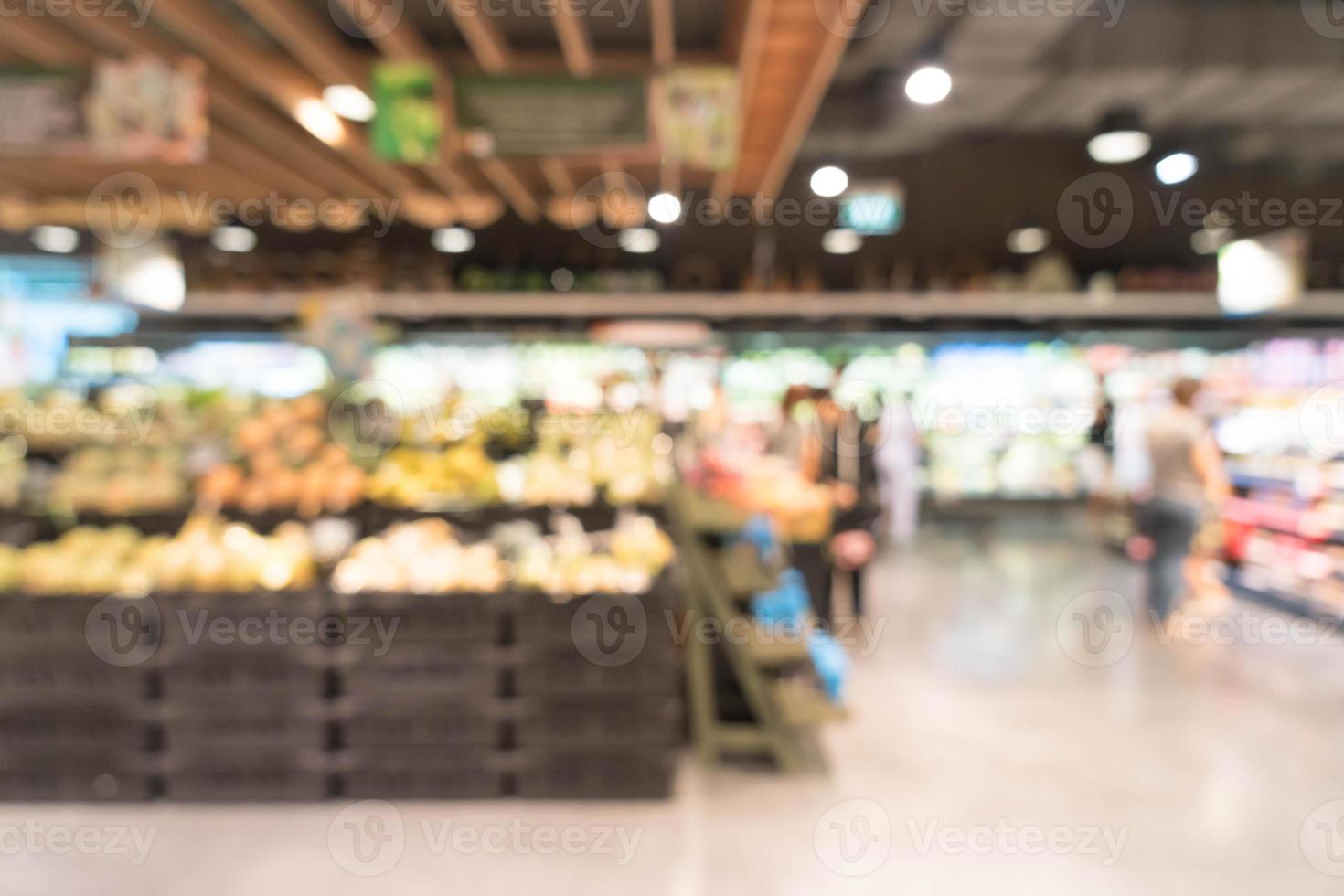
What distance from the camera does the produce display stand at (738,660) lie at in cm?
396

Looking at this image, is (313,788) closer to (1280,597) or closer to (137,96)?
(137,96)

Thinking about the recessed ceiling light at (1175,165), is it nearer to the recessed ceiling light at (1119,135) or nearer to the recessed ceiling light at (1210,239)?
the recessed ceiling light at (1119,135)

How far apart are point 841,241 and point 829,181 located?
0.74 meters

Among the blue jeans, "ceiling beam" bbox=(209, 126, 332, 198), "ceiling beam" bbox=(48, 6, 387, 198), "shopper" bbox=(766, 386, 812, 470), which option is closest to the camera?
"ceiling beam" bbox=(48, 6, 387, 198)

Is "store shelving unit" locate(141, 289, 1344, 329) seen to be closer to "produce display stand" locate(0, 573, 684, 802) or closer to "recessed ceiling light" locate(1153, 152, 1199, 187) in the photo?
"recessed ceiling light" locate(1153, 152, 1199, 187)

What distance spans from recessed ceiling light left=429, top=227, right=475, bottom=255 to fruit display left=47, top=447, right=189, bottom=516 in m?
6.18

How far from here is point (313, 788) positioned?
364cm

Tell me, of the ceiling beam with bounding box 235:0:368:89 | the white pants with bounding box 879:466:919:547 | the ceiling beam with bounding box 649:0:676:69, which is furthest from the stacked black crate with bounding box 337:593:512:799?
the white pants with bounding box 879:466:919:547

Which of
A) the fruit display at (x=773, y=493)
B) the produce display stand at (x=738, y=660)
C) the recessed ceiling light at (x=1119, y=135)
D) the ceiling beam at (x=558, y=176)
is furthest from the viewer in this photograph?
the recessed ceiling light at (x=1119, y=135)

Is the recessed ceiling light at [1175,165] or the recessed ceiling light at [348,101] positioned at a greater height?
the recessed ceiling light at [1175,165]

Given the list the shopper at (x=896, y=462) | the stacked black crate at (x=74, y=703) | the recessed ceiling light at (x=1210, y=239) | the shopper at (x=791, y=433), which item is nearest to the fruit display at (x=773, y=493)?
the shopper at (x=791, y=433)

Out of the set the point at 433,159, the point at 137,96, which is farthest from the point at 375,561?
the point at 137,96

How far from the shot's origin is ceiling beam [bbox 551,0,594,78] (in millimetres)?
3570

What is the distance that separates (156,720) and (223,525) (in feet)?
2.93
